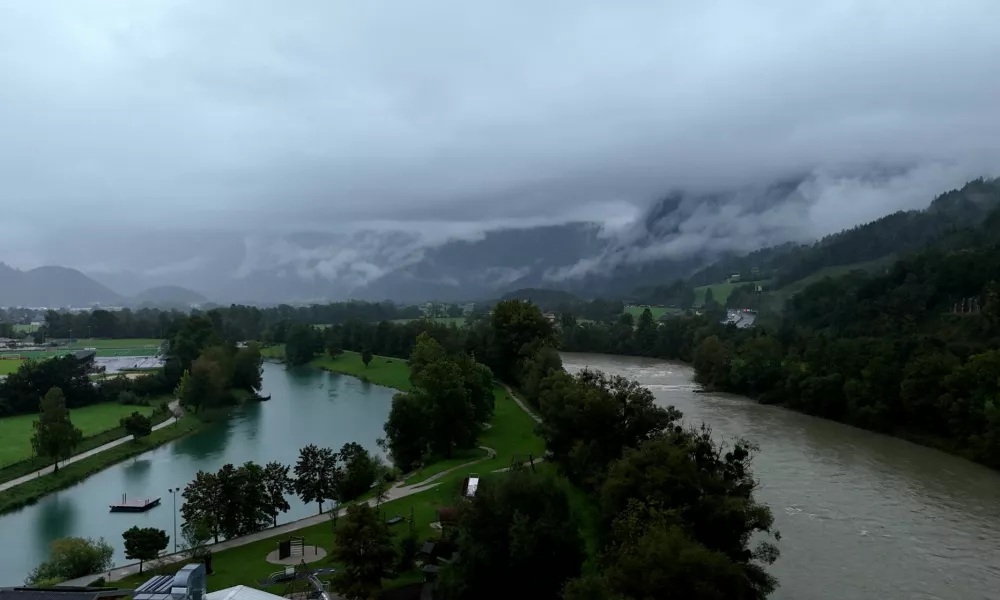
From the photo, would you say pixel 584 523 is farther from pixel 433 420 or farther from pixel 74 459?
pixel 74 459

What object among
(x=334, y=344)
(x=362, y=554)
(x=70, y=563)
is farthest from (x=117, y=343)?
(x=362, y=554)

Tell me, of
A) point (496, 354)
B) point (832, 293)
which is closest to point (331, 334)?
point (496, 354)

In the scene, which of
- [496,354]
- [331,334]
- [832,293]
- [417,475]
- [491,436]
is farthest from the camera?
[331,334]

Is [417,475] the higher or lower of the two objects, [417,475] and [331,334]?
the lower

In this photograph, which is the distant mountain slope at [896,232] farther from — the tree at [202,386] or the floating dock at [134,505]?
the floating dock at [134,505]

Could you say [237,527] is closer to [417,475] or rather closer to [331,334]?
[417,475]

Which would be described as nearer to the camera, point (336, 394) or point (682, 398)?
point (682, 398)

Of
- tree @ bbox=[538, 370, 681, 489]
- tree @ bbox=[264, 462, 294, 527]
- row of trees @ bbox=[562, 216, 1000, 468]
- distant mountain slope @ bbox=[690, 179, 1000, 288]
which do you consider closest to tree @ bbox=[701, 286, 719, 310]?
distant mountain slope @ bbox=[690, 179, 1000, 288]
